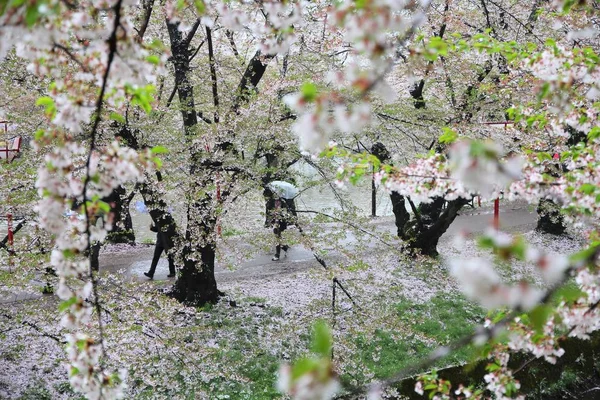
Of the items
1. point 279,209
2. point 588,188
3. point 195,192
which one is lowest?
point 279,209

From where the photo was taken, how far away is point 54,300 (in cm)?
743

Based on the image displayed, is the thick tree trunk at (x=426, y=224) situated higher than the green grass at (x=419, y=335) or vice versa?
the thick tree trunk at (x=426, y=224)

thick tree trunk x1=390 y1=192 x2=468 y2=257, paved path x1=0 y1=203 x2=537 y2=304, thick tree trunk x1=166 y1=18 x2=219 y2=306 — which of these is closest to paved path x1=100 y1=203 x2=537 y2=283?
paved path x1=0 y1=203 x2=537 y2=304

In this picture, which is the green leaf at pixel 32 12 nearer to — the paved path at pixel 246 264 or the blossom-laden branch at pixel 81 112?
the blossom-laden branch at pixel 81 112

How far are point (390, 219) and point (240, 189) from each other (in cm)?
795

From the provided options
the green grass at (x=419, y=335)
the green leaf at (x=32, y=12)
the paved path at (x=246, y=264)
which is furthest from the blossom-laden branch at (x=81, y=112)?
the paved path at (x=246, y=264)

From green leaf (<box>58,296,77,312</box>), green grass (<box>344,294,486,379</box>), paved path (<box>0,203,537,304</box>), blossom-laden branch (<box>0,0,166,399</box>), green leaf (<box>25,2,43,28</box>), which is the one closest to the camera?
green leaf (<box>25,2,43,28</box>)

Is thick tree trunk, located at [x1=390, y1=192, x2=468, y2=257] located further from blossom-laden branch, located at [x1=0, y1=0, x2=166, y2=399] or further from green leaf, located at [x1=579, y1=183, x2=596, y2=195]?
blossom-laden branch, located at [x1=0, y1=0, x2=166, y2=399]

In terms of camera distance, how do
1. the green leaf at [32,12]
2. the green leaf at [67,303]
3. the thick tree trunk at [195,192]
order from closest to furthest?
the green leaf at [32,12] → the green leaf at [67,303] → the thick tree trunk at [195,192]

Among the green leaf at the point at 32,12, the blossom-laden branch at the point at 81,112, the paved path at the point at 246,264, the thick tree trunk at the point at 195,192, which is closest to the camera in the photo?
the green leaf at the point at 32,12

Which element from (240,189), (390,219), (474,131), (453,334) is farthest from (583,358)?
(390,219)

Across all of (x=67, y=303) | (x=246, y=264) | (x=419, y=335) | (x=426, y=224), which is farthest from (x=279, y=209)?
(x=67, y=303)

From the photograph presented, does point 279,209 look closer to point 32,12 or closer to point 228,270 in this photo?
point 228,270

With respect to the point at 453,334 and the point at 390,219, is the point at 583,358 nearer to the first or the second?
the point at 453,334
